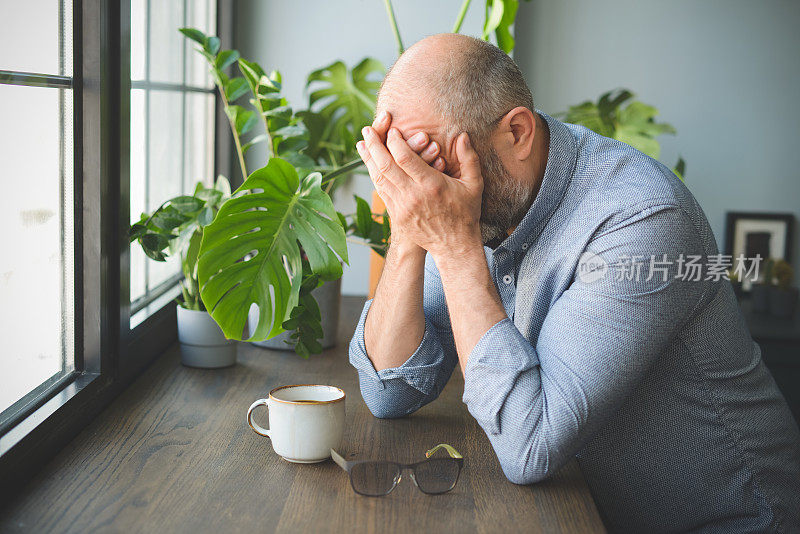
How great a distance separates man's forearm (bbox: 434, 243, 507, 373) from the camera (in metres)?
1.02

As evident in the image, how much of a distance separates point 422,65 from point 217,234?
0.42m

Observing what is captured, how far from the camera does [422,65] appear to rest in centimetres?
114

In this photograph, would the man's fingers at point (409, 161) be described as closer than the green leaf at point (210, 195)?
Yes

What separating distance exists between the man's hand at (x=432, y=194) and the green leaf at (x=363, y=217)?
39cm

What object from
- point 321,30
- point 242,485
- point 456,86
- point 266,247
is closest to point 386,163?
point 456,86

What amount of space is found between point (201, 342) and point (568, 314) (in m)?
0.77

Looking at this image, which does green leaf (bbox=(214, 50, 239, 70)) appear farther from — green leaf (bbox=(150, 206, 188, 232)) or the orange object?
the orange object

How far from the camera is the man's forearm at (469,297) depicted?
1.02 meters

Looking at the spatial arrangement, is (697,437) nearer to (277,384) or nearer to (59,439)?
(277,384)

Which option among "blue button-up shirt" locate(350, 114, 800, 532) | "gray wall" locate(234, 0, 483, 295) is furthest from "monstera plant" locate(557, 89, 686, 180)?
"blue button-up shirt" locate(350, 114, 800, 532)

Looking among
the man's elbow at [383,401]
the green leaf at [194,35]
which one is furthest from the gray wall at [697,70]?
the man's elbow at [383,401]

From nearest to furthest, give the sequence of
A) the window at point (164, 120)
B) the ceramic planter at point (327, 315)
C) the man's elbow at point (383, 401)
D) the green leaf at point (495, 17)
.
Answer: the man's elbow at point (383, 401) < the window at point (164, 120) < the ceramic planter at point (327, 315) < the green leaf at point (495, 17)

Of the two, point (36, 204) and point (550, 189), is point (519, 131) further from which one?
point (36, 204)

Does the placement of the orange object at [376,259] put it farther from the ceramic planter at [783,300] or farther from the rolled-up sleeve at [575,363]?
the ceramic planter at [783,300]
